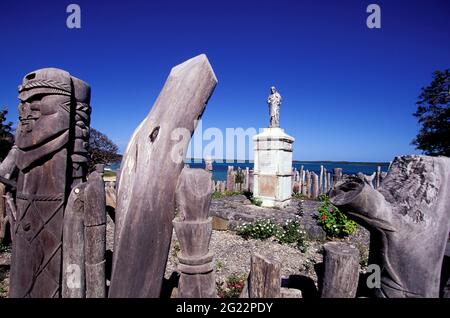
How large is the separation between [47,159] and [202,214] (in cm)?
142

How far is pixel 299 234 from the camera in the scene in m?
6.09

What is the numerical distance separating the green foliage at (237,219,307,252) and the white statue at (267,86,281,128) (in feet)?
16.3

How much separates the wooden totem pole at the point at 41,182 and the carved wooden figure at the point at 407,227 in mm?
2090

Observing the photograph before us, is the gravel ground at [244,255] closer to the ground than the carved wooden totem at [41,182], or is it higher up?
closer to the ground

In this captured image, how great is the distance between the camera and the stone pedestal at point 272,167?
31.1ft

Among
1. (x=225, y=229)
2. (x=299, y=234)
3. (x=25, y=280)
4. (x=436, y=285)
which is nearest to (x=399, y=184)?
(x=436, y=285)

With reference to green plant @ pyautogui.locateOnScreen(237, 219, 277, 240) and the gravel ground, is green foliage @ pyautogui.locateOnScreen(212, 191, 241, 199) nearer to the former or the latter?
the gravel ground

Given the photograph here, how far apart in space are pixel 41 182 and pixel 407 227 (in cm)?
266

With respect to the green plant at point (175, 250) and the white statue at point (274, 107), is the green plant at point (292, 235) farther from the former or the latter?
the white statue at point (274, 107)

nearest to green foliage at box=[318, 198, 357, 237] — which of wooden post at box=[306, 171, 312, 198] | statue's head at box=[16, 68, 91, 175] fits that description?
statue's head at box=[16, 68, 91, 175]

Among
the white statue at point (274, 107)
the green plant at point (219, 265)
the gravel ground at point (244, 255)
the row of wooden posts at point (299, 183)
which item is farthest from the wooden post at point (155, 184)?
the row of wooden posts at point (299, 183)

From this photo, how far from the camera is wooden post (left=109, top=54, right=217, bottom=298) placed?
1.39 metres

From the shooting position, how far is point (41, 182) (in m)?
1.89

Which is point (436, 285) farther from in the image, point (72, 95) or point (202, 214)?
point (72, 95)
